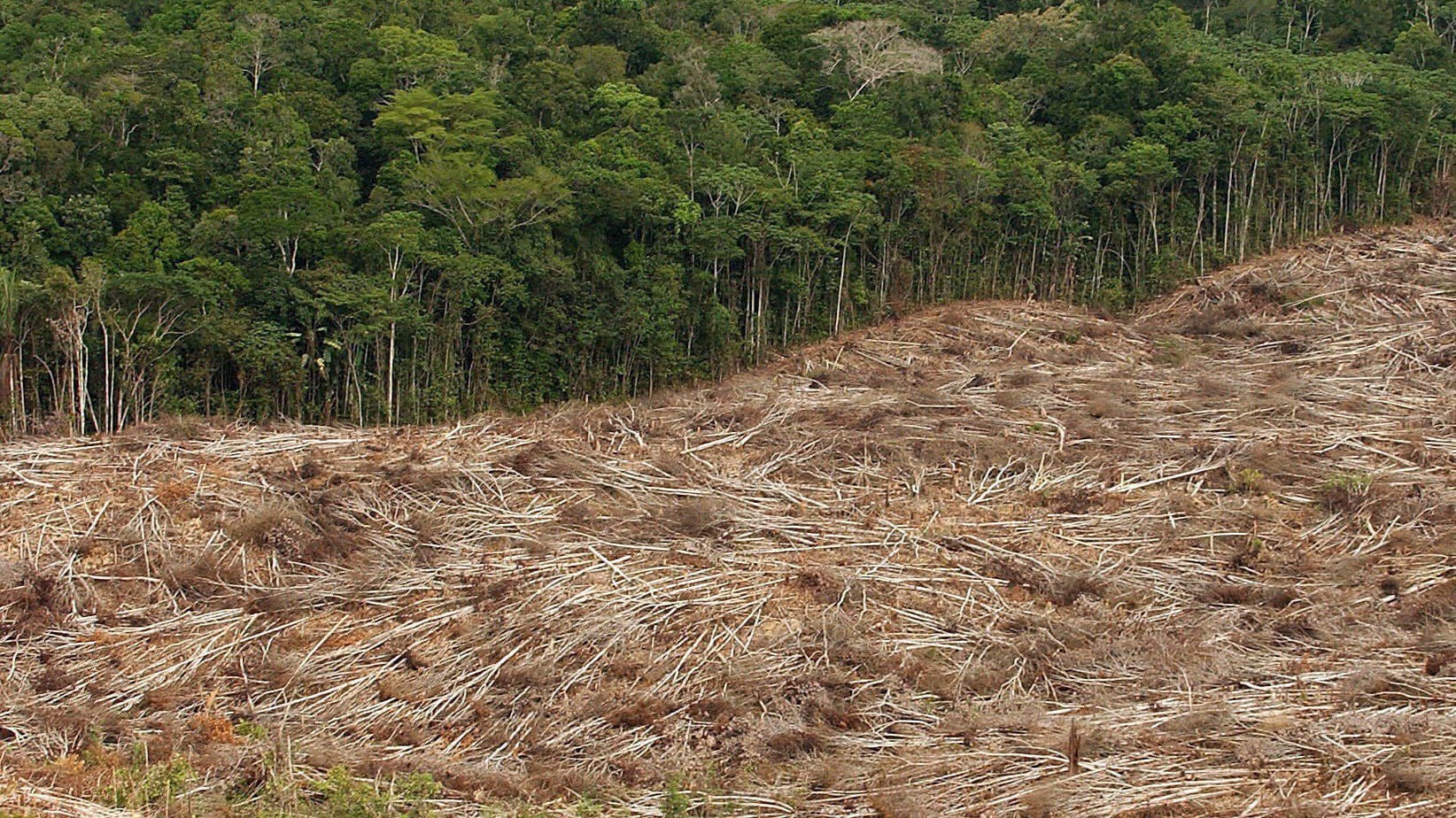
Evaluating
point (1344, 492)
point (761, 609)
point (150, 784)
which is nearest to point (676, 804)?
point (150, 784)

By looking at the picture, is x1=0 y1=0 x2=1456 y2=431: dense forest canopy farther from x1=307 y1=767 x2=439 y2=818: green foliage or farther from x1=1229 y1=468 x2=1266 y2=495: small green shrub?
x1=307 y1=767 x2=439 y2=818: green foliage

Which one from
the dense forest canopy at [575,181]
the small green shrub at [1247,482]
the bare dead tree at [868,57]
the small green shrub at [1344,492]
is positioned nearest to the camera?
the small green shrub at [1344,492]

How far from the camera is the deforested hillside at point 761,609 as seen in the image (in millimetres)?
5848

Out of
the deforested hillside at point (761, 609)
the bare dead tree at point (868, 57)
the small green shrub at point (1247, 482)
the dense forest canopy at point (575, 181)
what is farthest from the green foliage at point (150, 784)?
the bare dead tree at point (868, 57)

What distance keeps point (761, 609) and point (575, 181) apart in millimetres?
8114

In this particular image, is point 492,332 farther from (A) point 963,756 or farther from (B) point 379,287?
(A) point 963,756

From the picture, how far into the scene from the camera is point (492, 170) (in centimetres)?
1488

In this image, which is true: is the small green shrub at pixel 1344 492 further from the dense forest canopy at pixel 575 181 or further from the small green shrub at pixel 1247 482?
the dense forest canopy at pixel 575 181

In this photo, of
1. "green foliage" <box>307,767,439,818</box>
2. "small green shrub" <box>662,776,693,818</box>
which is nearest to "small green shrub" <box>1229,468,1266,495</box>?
"small green shrub" <box>662,776,693,818</box>

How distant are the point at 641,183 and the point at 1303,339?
698 centimetres

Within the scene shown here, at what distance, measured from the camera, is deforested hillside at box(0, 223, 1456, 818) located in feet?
19.2

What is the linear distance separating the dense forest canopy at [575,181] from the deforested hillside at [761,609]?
8.71ft

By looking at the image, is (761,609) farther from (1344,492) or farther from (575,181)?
(575,181)

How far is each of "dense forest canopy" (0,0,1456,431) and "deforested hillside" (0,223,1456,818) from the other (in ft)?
8.71
